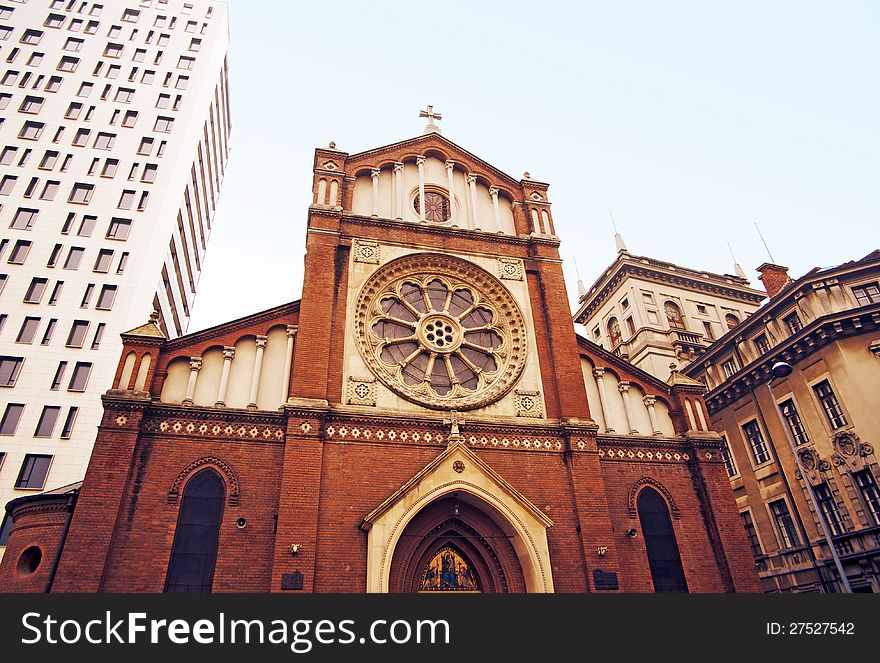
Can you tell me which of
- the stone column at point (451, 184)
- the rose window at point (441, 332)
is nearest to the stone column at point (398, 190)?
the stone column at point (451, 184)

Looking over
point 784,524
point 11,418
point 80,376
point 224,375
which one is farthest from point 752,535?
point 11,418

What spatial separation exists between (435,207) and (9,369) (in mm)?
26744

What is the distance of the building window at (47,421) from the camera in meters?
30.8

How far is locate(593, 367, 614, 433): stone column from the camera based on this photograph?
61.7ft

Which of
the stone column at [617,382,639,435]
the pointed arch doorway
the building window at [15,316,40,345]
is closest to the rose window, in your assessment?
the pointed arch doorway

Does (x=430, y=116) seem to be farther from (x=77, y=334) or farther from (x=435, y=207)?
(x=77, y=334)

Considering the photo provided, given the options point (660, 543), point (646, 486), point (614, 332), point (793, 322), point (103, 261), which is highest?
point (103, 261)

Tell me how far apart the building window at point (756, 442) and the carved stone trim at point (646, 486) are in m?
13.4

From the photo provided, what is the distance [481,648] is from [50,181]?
138 ft

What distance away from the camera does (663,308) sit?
3856 centimetres

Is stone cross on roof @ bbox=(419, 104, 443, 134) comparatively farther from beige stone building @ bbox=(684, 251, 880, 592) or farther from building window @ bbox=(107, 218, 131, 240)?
building window @ bbox=(107, 218, 131, 240)

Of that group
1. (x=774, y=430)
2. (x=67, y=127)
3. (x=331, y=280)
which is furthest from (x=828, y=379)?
(x=67, y=127)

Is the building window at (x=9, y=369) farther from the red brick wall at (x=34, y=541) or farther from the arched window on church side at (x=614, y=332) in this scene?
the arched window on church side at (x=614, y=332)

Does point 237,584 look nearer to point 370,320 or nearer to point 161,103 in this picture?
point 370,320
